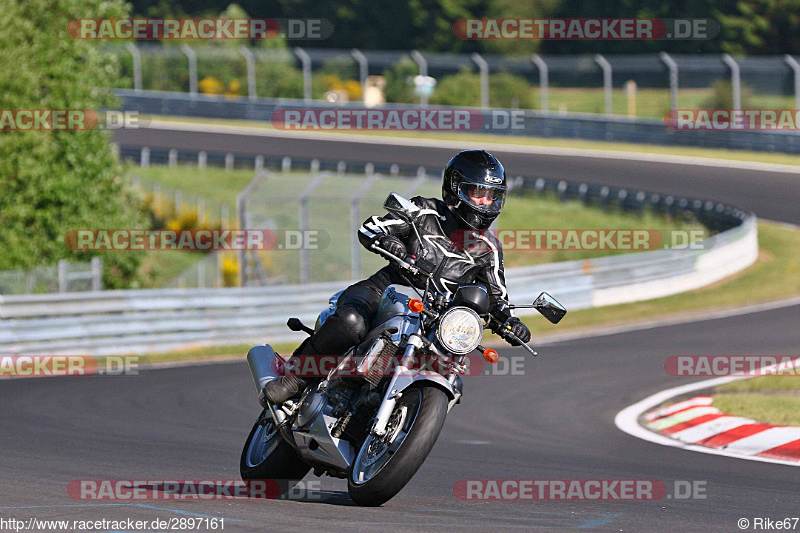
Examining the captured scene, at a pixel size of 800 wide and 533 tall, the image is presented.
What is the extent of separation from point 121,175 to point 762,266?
Result: 1359 centimetres

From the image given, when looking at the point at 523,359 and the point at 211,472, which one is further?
the point at 523,359

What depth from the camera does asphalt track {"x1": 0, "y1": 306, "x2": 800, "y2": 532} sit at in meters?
6.77

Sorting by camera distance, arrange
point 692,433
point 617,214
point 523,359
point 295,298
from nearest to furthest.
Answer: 1. point 692,433
2. point 523,359
3. point 295,298
4. point 617,214

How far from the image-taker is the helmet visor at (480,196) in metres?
7.55

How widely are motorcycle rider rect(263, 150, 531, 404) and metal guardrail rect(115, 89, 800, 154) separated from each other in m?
30.8

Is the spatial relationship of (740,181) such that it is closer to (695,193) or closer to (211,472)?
(695,193)

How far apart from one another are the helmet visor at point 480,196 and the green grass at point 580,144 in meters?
30.1

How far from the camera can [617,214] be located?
30.4 m

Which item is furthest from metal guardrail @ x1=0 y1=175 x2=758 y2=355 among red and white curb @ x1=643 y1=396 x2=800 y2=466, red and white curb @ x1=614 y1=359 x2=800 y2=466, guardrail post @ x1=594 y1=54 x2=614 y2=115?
guardrail post @ x1=594 y1=54 x2=614 y2=115

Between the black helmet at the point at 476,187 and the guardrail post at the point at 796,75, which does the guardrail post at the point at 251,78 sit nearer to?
the guardrail post at the point at 796,75

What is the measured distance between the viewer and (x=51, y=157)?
84.2 ft

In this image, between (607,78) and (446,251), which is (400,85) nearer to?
(607,78)

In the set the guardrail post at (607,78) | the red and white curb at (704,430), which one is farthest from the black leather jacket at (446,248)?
the guardrail post at (607,78)

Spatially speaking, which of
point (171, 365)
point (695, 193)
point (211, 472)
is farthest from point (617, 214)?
point (211, 472)
